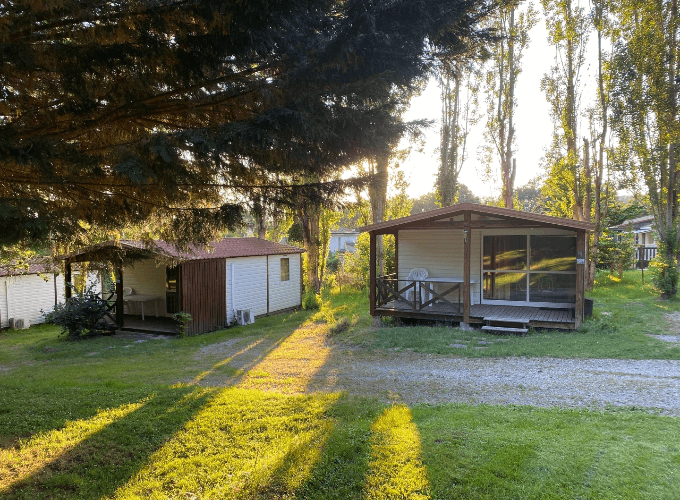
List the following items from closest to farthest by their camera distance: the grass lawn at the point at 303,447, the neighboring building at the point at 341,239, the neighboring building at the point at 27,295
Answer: the grass lawn at the point at 303,447
the neighboring building at the point at 27,295
the neighboring building at the point at 341,239

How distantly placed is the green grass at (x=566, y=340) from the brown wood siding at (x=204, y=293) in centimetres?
509

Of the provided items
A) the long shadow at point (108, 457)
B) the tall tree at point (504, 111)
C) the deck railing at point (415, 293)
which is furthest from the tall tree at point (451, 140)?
the long shadow at point (108, 457)

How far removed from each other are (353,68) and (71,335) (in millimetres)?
12032

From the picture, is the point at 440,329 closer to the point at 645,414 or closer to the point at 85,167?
the point at 645,414

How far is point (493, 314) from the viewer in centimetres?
1036

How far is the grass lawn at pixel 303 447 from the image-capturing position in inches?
125

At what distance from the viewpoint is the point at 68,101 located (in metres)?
4.03

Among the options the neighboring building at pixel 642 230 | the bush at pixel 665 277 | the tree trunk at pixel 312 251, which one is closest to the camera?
the bush at pixel 665 277

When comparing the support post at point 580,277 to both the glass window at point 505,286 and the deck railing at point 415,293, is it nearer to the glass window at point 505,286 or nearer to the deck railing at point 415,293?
the glass window at point 505,286

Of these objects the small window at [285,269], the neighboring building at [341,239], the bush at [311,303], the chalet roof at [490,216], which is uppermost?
the neighboring building at [341,239]

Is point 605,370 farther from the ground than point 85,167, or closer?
closer

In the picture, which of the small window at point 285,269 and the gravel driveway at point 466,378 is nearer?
the gravel driveway at point 466,378

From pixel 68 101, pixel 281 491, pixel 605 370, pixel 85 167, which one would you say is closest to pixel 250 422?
pixel 281 491

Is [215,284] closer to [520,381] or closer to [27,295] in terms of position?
[27,295]
